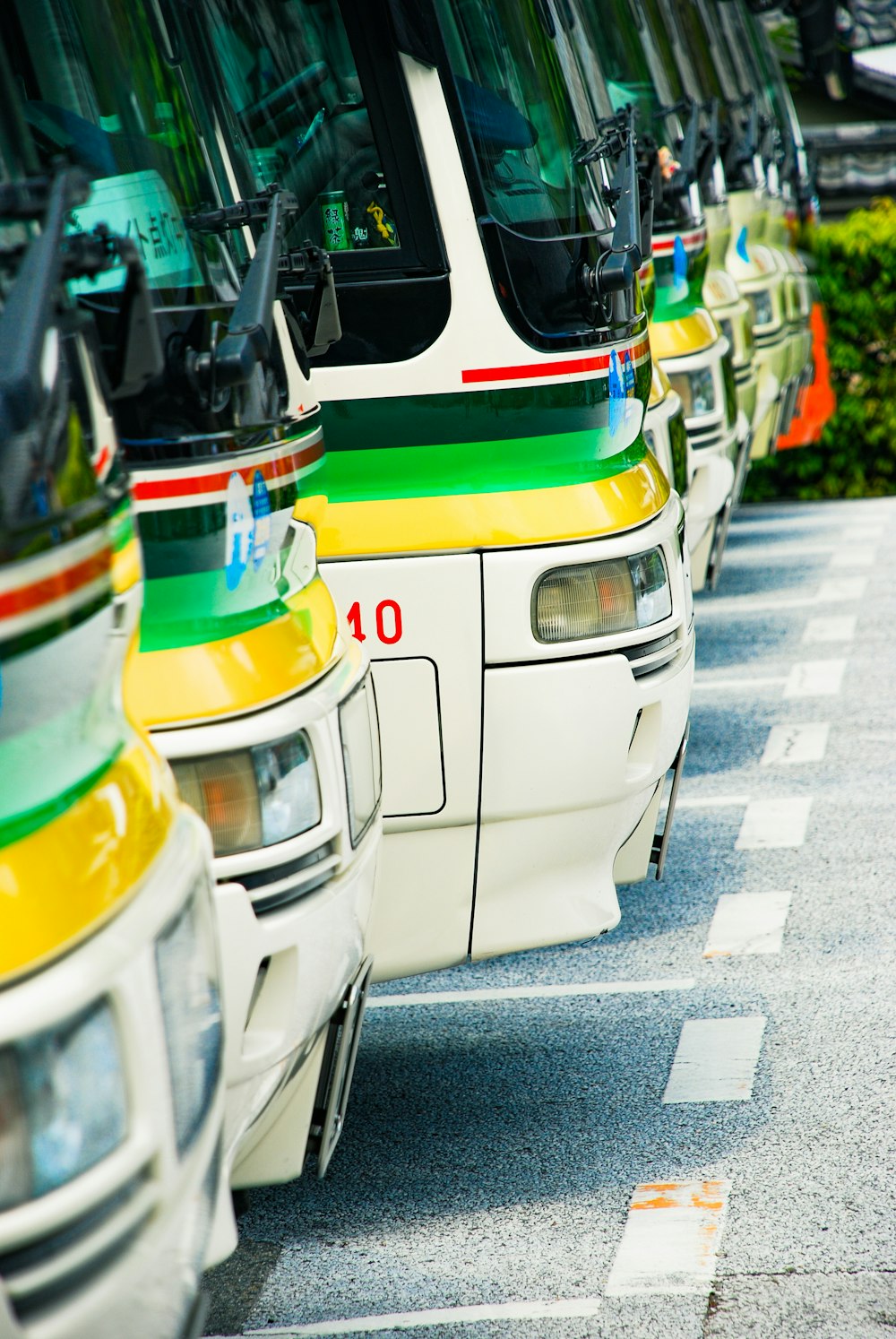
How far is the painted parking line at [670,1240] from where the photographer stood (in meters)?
3.21

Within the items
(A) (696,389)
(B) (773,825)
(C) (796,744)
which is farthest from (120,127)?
(A) (696,389)

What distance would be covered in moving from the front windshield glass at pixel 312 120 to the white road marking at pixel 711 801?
3.03m

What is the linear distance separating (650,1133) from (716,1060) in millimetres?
385

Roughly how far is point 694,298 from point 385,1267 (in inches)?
208

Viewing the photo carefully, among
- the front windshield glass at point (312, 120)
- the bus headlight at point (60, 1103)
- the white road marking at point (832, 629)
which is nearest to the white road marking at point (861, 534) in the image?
the white road marking at point (832, 629)

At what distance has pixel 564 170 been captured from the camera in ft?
13.4

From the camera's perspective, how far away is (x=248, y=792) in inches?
104

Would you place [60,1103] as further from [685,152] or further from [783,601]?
[783,601]

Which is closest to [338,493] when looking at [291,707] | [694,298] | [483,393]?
[483,393]

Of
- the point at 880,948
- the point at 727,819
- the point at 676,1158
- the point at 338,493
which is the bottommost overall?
the point at 727,819

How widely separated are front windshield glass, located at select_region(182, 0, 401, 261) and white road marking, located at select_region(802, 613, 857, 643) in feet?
17.2

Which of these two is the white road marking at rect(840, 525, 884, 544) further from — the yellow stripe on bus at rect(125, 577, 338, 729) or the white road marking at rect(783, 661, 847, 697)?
the yellow stripe on bus at rect(125, 577, 338, 729)

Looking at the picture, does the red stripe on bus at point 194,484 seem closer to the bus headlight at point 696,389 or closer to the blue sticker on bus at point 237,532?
the blue sticker on bus at point 237,532

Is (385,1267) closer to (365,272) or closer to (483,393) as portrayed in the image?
(483,393)
